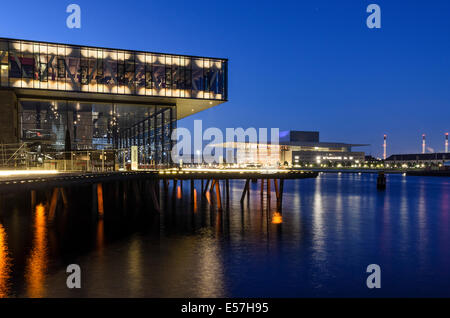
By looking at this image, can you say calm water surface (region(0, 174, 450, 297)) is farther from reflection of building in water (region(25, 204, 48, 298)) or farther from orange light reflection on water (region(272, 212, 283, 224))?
orange light reflection on water (region(272, 212, 283, 224))

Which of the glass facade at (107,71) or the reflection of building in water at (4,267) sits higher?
the glass facade at (107,71)

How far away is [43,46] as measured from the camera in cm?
4222

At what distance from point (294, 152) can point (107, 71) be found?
145781mm

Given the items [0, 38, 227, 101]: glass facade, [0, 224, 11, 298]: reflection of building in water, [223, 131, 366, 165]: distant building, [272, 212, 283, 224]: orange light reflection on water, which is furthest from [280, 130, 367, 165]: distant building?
[0, 224, 11, 298]: reflection of building in water

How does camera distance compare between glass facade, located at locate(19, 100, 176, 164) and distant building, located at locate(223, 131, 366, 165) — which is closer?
glass facade, located at locate(19, 100, 176, 164)

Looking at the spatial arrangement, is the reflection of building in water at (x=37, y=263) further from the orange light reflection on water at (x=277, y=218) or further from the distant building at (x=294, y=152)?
the distant building at (x=294, y=152)

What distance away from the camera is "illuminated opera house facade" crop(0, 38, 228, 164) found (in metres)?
41.6

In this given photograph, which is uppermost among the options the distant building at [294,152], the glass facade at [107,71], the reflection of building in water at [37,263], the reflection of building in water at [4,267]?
the glass facade at [107,71]

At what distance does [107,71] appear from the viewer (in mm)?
44656

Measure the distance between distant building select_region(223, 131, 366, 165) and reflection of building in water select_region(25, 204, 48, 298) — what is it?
493 feet

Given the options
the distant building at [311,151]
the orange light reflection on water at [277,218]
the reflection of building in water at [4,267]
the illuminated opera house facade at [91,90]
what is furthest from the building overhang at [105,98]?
the distant building at [311,151]

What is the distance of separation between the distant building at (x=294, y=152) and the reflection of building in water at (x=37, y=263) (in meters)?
150

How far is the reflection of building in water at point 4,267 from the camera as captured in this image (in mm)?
13961
